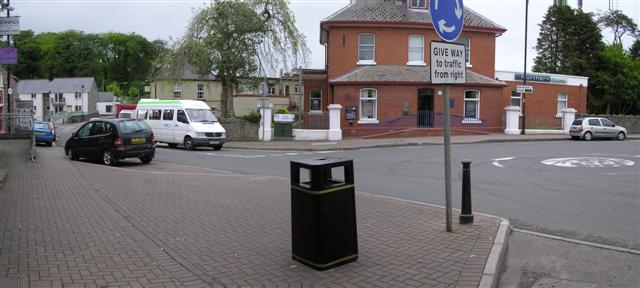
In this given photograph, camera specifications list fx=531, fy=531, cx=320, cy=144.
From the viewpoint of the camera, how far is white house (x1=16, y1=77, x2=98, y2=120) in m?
101

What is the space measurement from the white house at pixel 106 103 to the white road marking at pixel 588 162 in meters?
99.2

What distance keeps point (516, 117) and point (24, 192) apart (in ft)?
98.1

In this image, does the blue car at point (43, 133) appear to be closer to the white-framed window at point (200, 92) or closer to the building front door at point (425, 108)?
the building front door at point (425, 108)

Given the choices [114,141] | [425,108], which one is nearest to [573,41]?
[425,108]

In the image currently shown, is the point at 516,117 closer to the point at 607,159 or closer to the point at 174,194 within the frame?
the point at 607,159

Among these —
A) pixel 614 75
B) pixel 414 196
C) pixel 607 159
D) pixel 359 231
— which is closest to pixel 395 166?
pixel 414 196

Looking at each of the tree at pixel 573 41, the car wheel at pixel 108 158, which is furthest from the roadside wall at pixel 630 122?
the car wheel at pixel 108 158

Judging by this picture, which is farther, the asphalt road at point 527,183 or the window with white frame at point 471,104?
the window with white frame at point 471,104

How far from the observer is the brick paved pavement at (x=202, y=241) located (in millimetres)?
5055

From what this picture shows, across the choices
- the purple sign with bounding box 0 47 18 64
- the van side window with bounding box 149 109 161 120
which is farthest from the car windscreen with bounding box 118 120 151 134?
the van side window with bounding box 149 109 161 120

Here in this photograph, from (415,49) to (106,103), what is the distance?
280 feet

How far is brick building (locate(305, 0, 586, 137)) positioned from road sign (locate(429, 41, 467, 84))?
2478cm

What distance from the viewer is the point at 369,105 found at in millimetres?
32750

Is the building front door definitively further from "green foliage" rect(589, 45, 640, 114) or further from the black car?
"green foliage" rect(589, 45, 640, 114)
